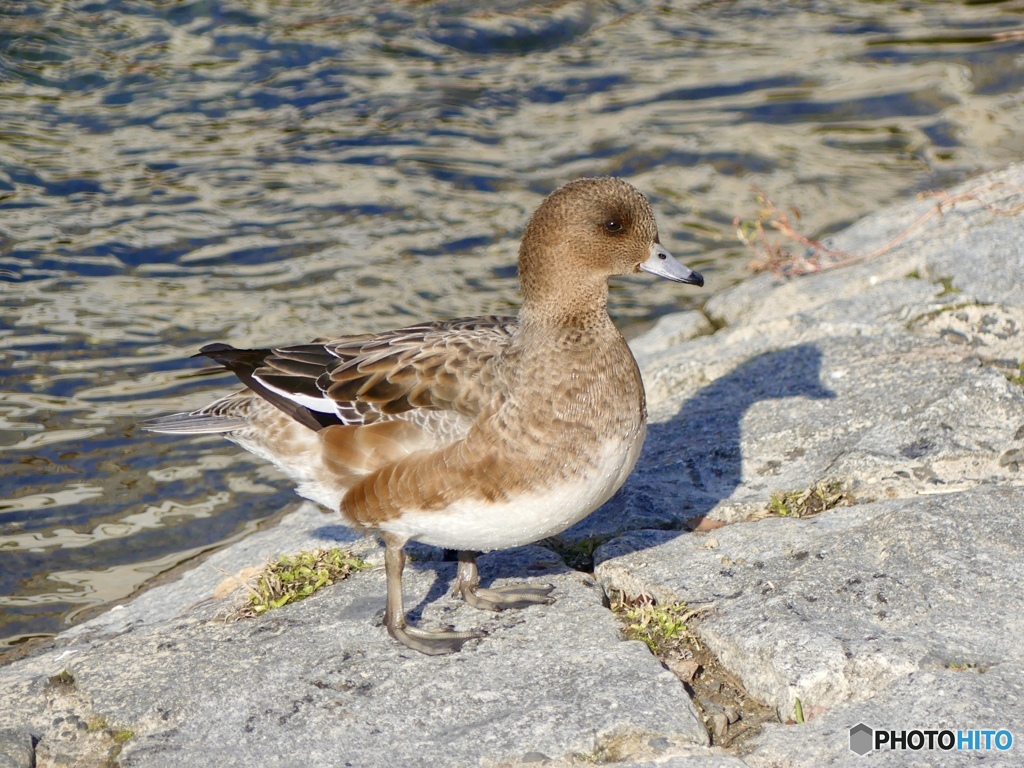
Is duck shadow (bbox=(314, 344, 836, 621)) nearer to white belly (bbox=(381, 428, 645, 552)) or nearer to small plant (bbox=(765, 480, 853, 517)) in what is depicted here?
small plant (bbox=(765, 480, 853, 517))

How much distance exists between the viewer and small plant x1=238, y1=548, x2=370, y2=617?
3.84 meters

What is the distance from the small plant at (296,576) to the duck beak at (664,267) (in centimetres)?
142

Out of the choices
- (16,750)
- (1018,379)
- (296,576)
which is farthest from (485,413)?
(1018,379)

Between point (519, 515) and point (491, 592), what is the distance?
427 mm

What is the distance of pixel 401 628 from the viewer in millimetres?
3531

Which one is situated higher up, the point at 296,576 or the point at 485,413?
the point at 485,413

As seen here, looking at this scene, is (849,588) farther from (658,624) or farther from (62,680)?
(62,680)

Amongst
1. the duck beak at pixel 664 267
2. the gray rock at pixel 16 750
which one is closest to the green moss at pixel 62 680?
the gray rock at pixel 16 750

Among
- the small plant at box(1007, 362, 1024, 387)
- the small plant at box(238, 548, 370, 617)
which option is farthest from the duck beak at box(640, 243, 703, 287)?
the small plant at box(1007, 362, 1024, 387)

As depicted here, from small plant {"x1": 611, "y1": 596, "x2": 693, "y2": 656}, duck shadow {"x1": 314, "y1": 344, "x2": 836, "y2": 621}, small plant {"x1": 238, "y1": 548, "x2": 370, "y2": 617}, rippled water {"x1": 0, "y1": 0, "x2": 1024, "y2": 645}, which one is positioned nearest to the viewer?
small plant {"x1": 611, "y1": 596, "x2": 693, "y2": 656}

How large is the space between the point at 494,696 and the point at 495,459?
704 millimetres

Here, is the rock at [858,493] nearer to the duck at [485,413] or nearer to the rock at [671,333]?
the rock at [671,333]

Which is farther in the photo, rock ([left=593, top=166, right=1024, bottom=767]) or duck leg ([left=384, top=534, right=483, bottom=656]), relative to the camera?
duck leg ([left=384, top=534, right=483, bottom=656])

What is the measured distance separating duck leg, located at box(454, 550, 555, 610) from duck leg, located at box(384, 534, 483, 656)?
17 centimetres
